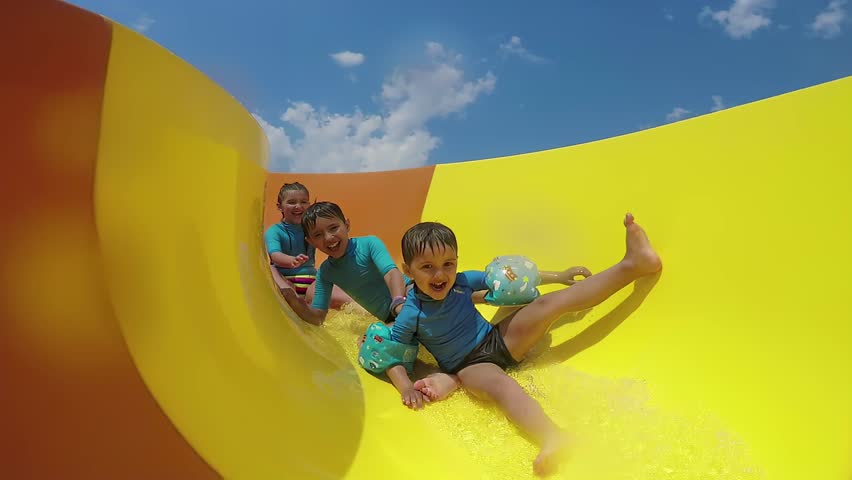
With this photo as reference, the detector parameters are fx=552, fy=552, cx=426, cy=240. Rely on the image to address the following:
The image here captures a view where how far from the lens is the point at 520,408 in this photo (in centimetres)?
106

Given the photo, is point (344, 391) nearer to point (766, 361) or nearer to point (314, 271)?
point (766, 361)

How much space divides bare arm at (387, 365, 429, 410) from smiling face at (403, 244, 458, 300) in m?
0.19

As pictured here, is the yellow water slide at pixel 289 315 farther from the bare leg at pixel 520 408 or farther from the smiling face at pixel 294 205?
the smiling face at pixel 294 205

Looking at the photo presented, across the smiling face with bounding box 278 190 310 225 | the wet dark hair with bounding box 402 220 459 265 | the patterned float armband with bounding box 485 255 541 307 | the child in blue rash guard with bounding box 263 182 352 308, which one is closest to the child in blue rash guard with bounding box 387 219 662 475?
the wet dark hair with bounding box 402 220 459 265

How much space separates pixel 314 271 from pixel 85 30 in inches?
72.6

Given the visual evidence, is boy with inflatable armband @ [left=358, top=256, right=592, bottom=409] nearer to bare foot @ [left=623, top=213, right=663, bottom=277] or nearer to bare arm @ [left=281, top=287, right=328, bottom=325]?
bare foot @ [left=623, top=213, right=663, bottom=277]

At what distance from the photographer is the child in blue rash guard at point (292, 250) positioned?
7.11ft

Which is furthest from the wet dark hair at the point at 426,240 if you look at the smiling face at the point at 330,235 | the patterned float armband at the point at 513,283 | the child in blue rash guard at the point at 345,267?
the smiling face at the point at 330,235

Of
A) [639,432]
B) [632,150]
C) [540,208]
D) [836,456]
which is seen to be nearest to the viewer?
[836,456]

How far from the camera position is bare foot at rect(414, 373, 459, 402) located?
1195mm

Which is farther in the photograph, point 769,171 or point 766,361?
point 769,171

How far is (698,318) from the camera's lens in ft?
3.79

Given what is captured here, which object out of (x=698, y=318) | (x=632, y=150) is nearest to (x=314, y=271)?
(x=632, y=150)

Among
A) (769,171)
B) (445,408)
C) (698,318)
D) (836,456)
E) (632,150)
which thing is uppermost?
(632,150)
